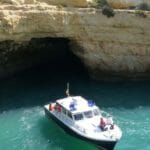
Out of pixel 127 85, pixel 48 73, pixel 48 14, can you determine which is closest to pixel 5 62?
pixel 48 73

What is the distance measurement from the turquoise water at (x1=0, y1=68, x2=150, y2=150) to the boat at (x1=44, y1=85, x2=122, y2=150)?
72cm

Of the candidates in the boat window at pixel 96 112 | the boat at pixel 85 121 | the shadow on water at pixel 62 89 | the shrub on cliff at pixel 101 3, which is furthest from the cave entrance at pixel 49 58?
the boat window at pixel 96 112

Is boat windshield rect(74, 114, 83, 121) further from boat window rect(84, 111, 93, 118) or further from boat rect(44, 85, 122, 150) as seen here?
Result: boat window rect(84, 111, 93, 118)

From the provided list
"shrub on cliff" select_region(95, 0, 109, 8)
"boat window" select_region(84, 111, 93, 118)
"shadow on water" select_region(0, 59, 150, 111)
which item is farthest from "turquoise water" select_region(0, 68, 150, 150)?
"shrub on cliff" select_region(95, 0, 109, 8)

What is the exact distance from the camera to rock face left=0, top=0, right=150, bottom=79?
4553 centimetres

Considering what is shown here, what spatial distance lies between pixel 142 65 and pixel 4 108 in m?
13.9

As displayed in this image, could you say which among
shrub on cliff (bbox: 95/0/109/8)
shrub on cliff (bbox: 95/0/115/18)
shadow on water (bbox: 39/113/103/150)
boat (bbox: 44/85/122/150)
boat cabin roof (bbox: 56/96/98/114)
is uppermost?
shrub on cliff (bbox: 95/0/109/8)

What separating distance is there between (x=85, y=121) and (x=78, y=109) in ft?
4.25

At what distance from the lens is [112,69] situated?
50.3 metres

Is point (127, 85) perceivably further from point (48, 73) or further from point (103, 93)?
point (48, 73)

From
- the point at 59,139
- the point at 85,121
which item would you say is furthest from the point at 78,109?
the point at 59,139

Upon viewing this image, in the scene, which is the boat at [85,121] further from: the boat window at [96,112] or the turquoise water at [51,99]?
the turquoise water at [51,99]

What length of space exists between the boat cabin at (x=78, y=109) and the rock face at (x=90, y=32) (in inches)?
318

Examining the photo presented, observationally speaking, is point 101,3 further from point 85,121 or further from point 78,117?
point 85,121
